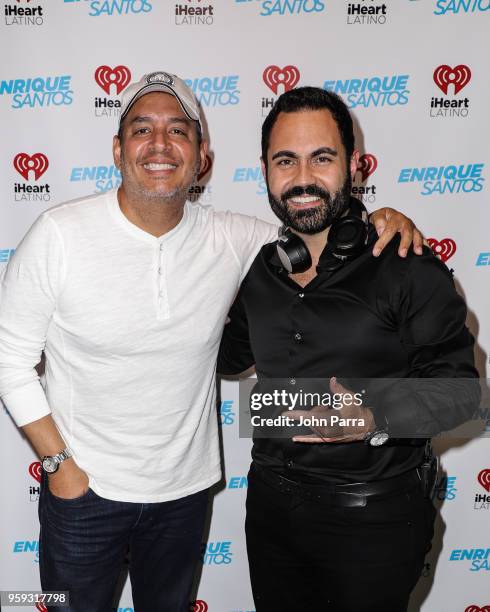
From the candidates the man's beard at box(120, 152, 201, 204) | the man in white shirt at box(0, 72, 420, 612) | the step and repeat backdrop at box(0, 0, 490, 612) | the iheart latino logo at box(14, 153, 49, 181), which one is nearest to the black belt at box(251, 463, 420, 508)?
the man in white shirt at box(0, 72, 420, 612)

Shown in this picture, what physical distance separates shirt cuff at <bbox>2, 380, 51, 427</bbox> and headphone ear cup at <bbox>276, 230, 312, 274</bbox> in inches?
34.7

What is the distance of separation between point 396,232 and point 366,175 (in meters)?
0.85

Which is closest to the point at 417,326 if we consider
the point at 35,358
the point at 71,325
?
the point at 71,325

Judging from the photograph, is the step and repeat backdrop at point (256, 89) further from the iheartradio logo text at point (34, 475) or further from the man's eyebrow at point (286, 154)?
the man's eyebrow at point (286, 154)

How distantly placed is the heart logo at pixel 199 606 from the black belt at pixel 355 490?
4.65 feet

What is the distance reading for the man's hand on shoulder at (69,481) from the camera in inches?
71.2

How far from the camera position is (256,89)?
2.45m

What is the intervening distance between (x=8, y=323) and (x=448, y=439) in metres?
2.05

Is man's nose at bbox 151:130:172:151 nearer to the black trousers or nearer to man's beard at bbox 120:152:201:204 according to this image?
man's beard at bbox 120:152:201:204

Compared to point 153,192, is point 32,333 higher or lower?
lower

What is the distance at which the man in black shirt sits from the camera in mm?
1602

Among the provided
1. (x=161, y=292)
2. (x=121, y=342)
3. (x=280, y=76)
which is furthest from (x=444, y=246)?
(x=121, y=342)

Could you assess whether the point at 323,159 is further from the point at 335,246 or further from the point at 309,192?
the point at 335,246

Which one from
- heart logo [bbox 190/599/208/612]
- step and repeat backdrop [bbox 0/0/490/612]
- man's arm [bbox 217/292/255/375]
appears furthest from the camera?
heart logo [bbox 190/599/208/612]
